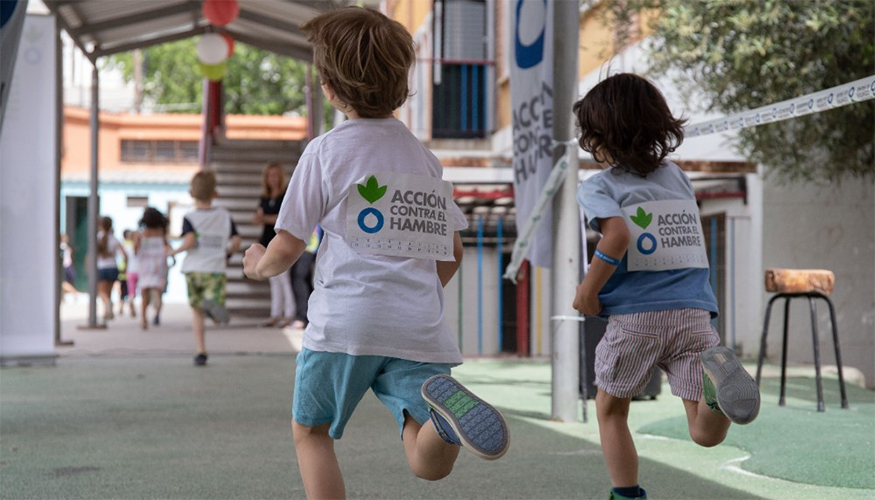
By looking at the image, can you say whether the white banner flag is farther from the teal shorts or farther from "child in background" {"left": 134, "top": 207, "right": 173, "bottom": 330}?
"child in background" {"left": 134, "top": 207, "right": 173, "bottom": 330}

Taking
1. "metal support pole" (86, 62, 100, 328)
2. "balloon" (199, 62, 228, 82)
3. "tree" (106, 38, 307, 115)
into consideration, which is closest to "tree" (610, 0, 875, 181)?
"metal support pole" (86, 62, 100, 328)

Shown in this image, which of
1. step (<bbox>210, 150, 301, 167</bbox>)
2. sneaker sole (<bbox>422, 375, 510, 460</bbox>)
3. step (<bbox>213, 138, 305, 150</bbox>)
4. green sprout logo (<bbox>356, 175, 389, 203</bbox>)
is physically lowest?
sneaker sole (<bbox>422, 375, 510, 460</bbox>)

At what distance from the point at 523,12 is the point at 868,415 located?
2932mm

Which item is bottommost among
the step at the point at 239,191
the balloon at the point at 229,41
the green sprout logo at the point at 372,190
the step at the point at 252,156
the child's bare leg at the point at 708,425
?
the child's bare leg at the point at 708,425

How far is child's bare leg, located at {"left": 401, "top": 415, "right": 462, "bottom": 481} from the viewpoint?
9.49ft

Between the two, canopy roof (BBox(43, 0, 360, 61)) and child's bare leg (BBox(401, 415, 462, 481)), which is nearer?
child's bare leg (BBox(401, 415, 462, 481))

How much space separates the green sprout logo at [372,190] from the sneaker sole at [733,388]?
1013 mm

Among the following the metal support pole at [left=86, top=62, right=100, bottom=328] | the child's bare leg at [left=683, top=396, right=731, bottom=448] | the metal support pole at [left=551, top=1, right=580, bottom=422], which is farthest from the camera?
the metal support pole at [left=86, top=62, right=100, bottom=328]

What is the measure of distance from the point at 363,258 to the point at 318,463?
512 millimetres

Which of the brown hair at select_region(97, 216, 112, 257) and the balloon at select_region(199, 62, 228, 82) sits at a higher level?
the balloon at select_region(199, 62, 228, 82)

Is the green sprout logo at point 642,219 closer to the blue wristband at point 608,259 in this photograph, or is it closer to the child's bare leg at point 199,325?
the blue wristband at point 608,259

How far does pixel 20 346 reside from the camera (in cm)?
995

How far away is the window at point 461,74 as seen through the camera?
21.3m

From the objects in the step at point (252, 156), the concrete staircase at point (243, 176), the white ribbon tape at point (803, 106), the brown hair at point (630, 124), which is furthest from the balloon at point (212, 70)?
the brown hair at point (630, 124)
